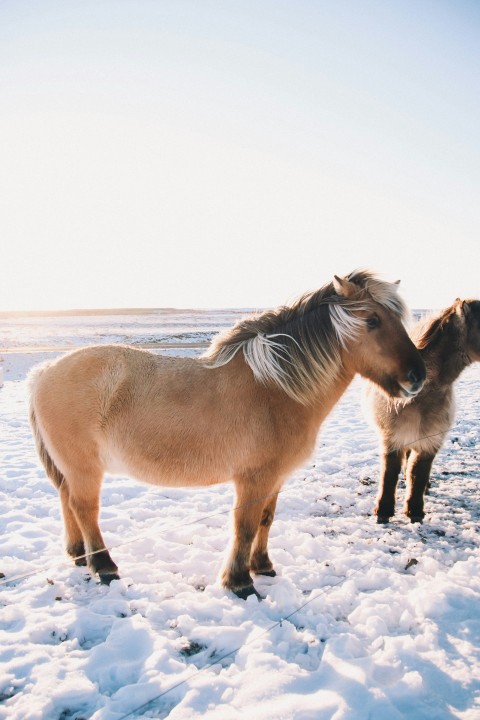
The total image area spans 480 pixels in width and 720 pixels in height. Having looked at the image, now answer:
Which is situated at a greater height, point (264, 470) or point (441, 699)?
point (264, 470)

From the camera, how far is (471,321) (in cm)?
472

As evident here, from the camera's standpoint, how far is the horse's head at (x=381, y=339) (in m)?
3.14

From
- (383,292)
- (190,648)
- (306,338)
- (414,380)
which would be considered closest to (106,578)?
(190,648)

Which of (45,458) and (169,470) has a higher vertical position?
(169,470)

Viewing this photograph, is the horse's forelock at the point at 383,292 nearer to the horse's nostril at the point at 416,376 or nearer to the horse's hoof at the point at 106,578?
the horse's nostril at the point at 416,376

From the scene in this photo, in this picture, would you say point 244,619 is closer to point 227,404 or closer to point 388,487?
point 227,404

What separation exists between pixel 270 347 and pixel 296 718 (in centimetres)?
237

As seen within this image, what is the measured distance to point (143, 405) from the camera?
127 inches

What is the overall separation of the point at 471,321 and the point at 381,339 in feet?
7.15

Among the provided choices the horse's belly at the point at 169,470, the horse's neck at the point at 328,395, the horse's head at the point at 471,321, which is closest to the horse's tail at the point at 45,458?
the horse's belly at the point at 169,470

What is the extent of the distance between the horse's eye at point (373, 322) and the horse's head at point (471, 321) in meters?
2.06

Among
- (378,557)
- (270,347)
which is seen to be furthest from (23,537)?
(378,557)

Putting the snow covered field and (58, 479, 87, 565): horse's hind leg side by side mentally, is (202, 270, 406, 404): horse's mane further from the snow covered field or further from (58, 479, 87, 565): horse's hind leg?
(58, 479, 87, 565): horse's hind leg

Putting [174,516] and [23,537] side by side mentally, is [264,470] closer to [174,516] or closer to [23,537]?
[174,516]
